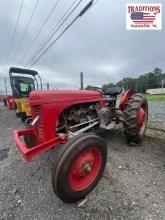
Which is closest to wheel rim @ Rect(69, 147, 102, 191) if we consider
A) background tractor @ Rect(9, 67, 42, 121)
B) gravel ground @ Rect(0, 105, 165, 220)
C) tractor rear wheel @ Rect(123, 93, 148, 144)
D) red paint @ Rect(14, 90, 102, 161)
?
gravel ground @ Rect(0, 105, 165, 220)

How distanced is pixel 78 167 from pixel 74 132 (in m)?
0.96

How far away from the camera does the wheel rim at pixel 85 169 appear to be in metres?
2.42

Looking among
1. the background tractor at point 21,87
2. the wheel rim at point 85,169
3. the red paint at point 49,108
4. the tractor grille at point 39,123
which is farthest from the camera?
the background tractor at point 21,87

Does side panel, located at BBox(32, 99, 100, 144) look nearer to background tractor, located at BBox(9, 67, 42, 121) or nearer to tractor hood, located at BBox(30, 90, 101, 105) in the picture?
tractor hood, located at BBox(30, 90, 101, 105)

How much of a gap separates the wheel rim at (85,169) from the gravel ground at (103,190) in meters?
0.21

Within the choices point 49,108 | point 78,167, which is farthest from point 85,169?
point 49,108

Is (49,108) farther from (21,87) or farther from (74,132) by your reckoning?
(21,87)

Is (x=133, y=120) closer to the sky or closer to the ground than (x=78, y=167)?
closer to the sky

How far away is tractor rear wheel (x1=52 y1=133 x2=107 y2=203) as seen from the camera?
2.19 m

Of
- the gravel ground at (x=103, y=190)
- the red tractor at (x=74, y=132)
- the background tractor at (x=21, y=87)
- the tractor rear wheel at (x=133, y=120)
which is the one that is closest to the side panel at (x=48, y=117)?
the red tractor at (x=74, y=132)

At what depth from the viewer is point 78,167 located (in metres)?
2.46

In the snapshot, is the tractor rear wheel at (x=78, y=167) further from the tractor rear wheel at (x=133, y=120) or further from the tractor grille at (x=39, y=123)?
the tractor rear wheel at (x=133, y=120)

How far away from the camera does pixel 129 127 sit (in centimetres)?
396

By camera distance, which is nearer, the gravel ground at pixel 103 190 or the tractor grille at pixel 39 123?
the gravel ground at pixel 103 190
